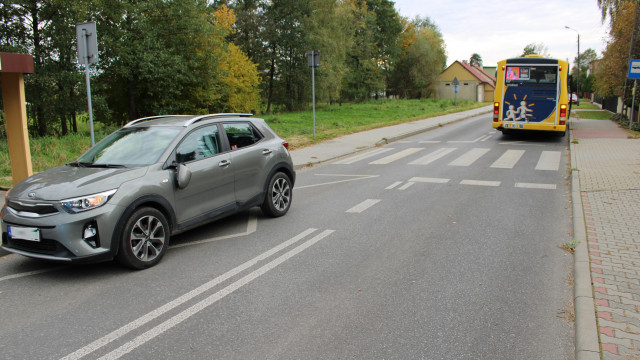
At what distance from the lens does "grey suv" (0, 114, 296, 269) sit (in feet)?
14.9

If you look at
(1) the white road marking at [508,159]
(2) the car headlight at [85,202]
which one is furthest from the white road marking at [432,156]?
(2) the car headlight at [85,202]

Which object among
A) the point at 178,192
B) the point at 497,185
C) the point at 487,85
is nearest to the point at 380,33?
the point at 487,85

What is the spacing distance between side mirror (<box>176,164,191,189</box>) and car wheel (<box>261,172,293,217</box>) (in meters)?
1.76

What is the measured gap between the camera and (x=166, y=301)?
13.8ft

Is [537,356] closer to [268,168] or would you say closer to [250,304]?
[250,304]

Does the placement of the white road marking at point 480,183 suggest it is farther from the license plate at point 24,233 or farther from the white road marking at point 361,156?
the license plate at point 24,233

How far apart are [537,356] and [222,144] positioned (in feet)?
14.6

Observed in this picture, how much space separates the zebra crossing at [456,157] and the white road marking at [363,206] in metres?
4.91

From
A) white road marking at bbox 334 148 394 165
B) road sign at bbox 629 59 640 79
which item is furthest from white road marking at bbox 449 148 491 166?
road sign at bbox 629 59 640 79

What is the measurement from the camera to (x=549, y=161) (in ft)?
43.1

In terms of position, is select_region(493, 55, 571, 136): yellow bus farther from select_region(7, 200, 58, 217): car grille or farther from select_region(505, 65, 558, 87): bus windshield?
select_region(7, 200, 58, 217): car grille

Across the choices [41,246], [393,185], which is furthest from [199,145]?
[393,185]

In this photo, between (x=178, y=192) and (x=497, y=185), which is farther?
(x=497, y=185)

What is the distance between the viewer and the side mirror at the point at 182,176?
17.3 feet
